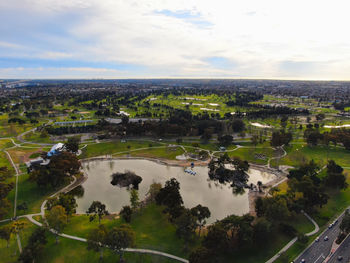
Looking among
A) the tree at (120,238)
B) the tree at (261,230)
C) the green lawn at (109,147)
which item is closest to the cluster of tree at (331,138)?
the tree at (261,230)

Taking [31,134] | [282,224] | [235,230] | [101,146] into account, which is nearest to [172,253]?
[235,230]

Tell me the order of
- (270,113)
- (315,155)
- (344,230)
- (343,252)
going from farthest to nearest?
(270,113)
(315,155)
(344,230)
(343,252)

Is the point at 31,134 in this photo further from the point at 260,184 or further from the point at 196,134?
the point at 260,184

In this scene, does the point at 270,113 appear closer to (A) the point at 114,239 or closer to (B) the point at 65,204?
(B) the point at 65,204

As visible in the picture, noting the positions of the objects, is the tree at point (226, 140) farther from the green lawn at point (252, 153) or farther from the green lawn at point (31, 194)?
the green lawn at point (31, 194)

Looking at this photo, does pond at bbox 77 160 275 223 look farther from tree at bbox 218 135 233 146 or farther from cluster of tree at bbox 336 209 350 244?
tree at bbox 218 135 233 146

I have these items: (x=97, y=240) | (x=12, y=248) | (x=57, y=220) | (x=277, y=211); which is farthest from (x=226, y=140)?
(x=12, y=248)

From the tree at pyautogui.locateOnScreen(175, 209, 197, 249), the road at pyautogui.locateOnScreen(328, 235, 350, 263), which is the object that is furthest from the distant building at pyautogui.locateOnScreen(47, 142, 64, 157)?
the road at pyautogui.locateOnScreen(328, 235, 350, 263)
